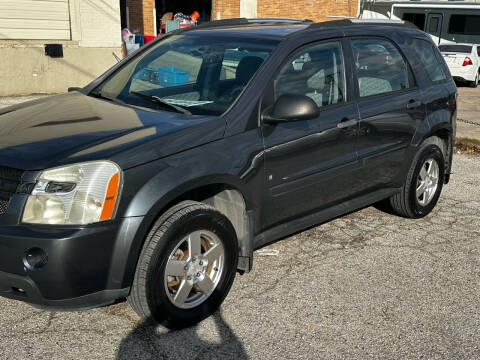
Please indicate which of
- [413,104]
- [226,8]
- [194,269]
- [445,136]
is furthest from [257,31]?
[226,8]

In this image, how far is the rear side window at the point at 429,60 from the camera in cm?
528

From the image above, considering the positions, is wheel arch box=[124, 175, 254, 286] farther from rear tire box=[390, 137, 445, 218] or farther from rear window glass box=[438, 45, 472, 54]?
rear window glass box=[438, 45, 472, 54]

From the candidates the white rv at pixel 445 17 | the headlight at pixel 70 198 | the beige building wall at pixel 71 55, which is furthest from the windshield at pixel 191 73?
the white rv at pixel 445 17

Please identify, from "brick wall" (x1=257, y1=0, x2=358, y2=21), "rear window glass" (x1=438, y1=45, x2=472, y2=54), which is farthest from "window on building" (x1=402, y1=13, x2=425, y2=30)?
"rear window glass" (x1=438, y1=45, x2=472, y2=54)

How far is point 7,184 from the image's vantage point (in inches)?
122

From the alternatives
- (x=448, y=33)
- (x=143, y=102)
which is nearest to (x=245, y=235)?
(x=143, y=102)

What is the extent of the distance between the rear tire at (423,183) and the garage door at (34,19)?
33.7 ft

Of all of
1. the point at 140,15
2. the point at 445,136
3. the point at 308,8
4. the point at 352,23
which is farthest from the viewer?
the point at 308,8

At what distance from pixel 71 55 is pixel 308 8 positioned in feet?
50.7

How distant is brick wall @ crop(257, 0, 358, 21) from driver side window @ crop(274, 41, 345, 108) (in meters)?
21.3

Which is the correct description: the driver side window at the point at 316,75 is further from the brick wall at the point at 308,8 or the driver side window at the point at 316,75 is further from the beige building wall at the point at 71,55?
the brick wall at the point at 308,8

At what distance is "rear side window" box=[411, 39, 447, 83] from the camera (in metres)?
5.28

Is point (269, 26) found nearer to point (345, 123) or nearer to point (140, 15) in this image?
point (345, 123)

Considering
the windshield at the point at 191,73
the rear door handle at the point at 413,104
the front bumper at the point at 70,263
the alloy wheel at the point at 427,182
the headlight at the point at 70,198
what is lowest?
the alloy wheel at the point at 427,182
